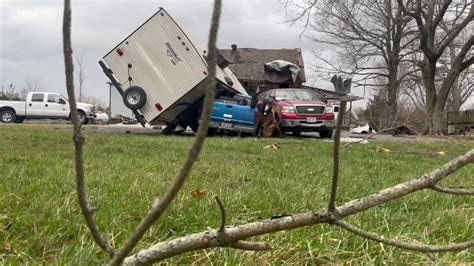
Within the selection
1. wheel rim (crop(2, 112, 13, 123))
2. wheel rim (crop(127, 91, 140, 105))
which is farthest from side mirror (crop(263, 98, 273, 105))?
wheel rim (crop(2, 112, 13, 123))

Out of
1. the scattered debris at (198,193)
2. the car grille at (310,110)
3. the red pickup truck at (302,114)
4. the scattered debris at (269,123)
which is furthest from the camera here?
the car grille at (310,110)

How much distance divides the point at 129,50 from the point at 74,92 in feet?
43.0

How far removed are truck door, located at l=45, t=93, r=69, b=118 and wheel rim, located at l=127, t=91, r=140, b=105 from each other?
1613 centimetres

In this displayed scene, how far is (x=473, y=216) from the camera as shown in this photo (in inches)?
121

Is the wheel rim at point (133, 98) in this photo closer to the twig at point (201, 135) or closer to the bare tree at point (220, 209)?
the bare tree at point (220, 209)

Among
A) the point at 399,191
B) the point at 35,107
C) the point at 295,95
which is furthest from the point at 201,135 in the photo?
the point at 35,107

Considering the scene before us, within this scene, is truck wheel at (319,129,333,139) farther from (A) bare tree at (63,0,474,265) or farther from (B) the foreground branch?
(B) the foreground branch

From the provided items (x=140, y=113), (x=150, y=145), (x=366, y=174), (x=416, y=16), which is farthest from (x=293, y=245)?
(x=416, y=16)

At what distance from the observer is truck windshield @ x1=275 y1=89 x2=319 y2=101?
15.9 m

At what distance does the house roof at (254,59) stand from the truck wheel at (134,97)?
20.0 m

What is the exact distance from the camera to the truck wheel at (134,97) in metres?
13.4

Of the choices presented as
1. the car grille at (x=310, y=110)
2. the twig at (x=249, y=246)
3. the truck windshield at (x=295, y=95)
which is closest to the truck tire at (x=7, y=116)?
the truck windshield at (x=295, y=95)

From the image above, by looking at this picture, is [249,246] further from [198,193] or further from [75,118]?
[198,193]

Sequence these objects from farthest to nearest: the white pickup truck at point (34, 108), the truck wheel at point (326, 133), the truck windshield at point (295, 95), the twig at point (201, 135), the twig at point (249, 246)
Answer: the white pickup truck at point (34, 108)
the truck windshield at point (295, 95)
the truck wheel at point (326, 133)
the twig at point (249, 246)
the twig at point (201, 135)
